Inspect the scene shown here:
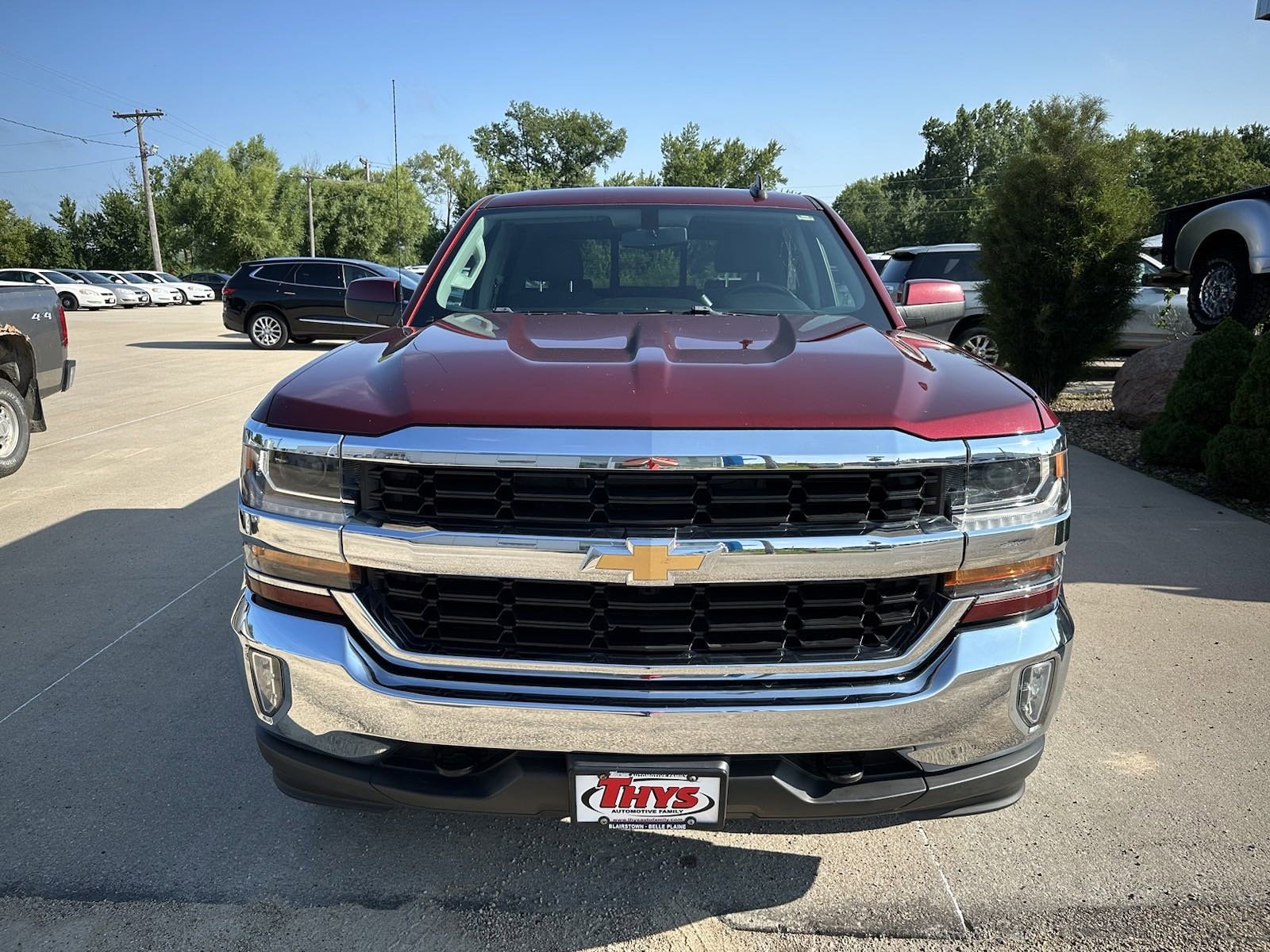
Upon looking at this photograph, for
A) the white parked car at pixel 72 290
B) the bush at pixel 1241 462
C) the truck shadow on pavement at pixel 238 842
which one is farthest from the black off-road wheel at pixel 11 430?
the white parked car at pixel 72 290

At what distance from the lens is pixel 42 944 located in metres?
2.24

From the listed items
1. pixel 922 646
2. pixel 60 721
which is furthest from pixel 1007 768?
pixel 60 721

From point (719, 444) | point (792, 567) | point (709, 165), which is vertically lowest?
point (792, 567)

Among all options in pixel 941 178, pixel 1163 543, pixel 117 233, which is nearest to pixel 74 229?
pixel 117 233

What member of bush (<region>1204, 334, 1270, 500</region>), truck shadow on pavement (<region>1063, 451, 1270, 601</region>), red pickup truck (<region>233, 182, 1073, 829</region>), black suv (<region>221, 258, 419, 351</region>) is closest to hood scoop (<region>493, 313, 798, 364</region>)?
red pickup truck (<region>233, 182, 1073, 829</region>)

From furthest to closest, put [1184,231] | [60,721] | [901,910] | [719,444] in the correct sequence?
[1184,231] < [60,721] < [901,910] < [719,444]

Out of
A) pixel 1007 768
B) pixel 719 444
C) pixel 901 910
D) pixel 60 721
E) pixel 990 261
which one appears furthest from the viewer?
pixel 990 261

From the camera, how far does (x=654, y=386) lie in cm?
203

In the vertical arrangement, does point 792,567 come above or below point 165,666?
above

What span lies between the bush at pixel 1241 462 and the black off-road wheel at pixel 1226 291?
2.47m

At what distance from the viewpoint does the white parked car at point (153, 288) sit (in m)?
39.3

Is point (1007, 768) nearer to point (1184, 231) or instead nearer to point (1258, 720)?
point (1258, 720)

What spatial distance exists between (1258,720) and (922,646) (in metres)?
2.22

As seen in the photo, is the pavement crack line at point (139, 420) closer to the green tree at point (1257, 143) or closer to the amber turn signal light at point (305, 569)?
the amber turn signal light at point (305, 569)
